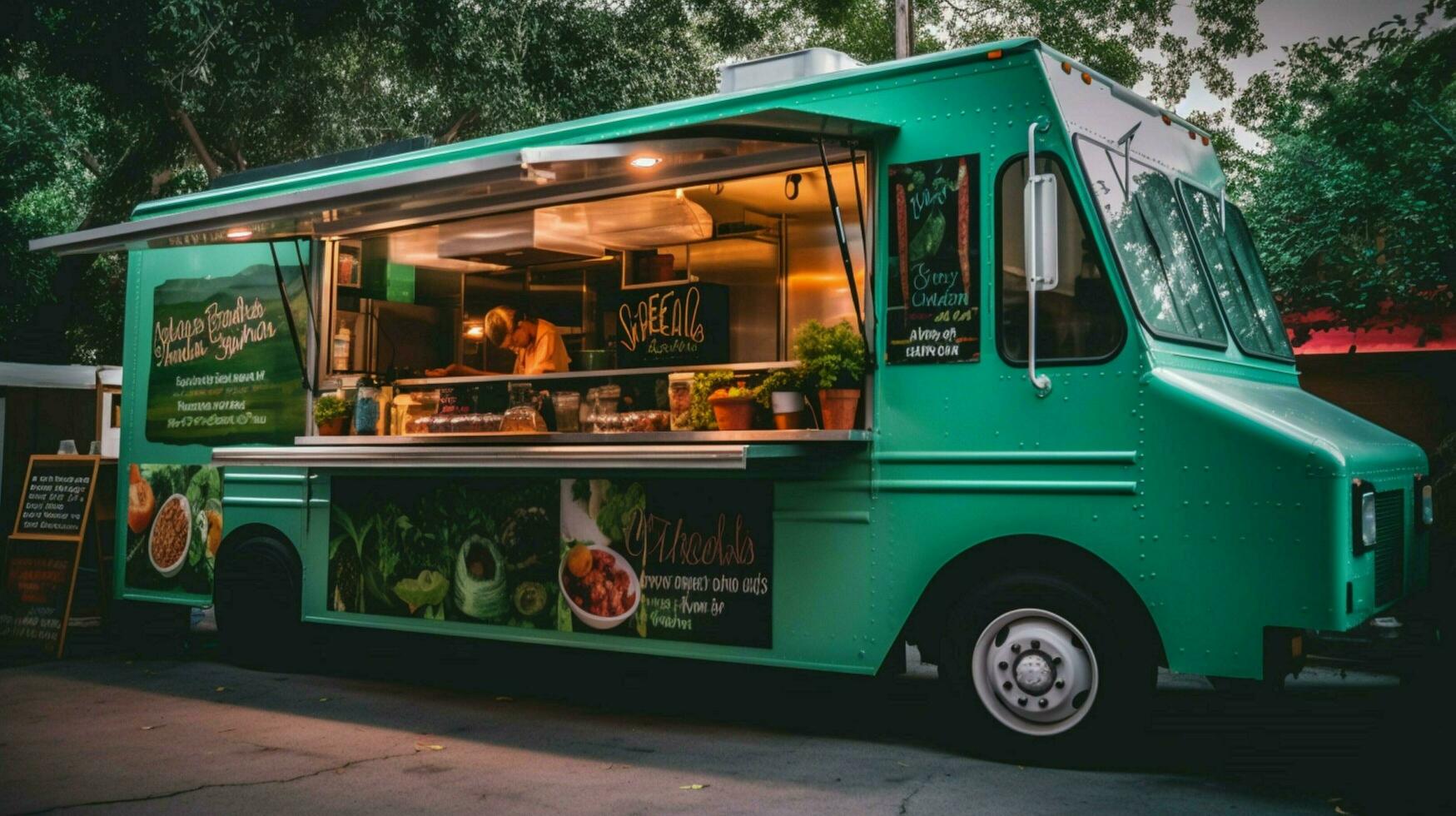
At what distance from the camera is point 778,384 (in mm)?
6688

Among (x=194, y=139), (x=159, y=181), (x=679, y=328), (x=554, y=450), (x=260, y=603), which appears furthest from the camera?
(x=159, y=181)

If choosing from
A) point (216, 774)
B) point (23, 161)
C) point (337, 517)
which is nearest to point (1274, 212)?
point (337, 517)

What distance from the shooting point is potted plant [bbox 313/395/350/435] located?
8727 millimetres

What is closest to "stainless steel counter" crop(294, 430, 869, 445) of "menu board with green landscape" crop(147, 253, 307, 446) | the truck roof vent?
"menu board with green landscape" crop(147, 253, 307, 446)

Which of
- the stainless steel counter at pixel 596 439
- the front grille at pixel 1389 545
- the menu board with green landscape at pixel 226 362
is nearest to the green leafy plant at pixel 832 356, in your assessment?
the stainless steel counter at pixel 596 439

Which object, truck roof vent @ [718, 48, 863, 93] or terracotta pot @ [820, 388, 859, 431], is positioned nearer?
terracotta pot @ [820, 388, 859, 431]

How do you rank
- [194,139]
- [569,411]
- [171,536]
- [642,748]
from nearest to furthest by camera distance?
[642,748] < [569,411] < [171,536] < [194,139]

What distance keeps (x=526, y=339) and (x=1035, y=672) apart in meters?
4.96

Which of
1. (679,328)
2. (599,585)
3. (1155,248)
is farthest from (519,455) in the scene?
(1155,248)

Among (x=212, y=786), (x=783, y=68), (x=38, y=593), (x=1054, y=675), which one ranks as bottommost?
(x=212, y=786)

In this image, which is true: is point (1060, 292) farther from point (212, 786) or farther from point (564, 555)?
point (212, 786)

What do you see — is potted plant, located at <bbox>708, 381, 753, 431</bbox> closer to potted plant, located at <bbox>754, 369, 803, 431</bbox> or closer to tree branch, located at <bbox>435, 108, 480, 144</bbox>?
potted plant, located at <bbox>754, 369, 803, 431</bbox>

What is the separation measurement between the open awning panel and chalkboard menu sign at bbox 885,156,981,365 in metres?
0.38

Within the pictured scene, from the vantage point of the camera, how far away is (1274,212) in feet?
53.3
